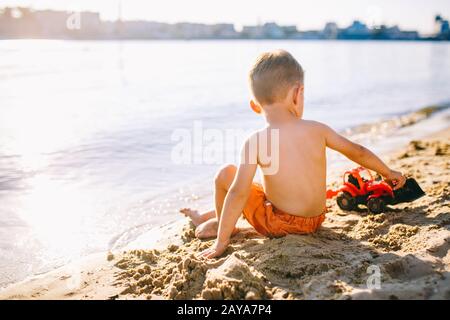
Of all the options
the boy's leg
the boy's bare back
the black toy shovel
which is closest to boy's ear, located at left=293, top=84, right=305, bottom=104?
the boy's bare back

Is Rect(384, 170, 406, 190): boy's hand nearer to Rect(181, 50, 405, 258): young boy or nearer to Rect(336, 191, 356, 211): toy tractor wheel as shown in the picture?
Rect(181, 50, 405, 258): young boy

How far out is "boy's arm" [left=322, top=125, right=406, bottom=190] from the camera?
262 cm

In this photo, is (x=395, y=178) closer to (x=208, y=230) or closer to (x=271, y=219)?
(x=271, y=219)

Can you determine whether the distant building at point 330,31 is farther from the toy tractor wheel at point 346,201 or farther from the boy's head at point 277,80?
the boy's head at point 277,80

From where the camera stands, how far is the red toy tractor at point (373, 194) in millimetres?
3178

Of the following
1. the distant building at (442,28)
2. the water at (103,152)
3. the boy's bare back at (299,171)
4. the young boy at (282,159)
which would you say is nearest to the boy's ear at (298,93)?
the young boy at (282,159)

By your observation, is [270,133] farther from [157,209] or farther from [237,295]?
[157,209]

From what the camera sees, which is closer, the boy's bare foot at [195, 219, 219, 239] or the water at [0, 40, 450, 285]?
the boy's bare foot at [195, 219, 219, 239]

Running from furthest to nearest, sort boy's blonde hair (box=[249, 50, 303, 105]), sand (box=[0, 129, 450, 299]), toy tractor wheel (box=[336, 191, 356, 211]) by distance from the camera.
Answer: toy tractor wheel (box=[336, 191, 356, 211]), boy's blonde hair (box=[249, 50, 303, 105]), sand (box=[0, 129, 450, 299])

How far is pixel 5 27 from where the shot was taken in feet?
112

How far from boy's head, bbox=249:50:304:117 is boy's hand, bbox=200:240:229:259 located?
854 mm

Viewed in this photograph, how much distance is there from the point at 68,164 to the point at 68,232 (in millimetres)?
2176

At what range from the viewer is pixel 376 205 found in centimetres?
317
